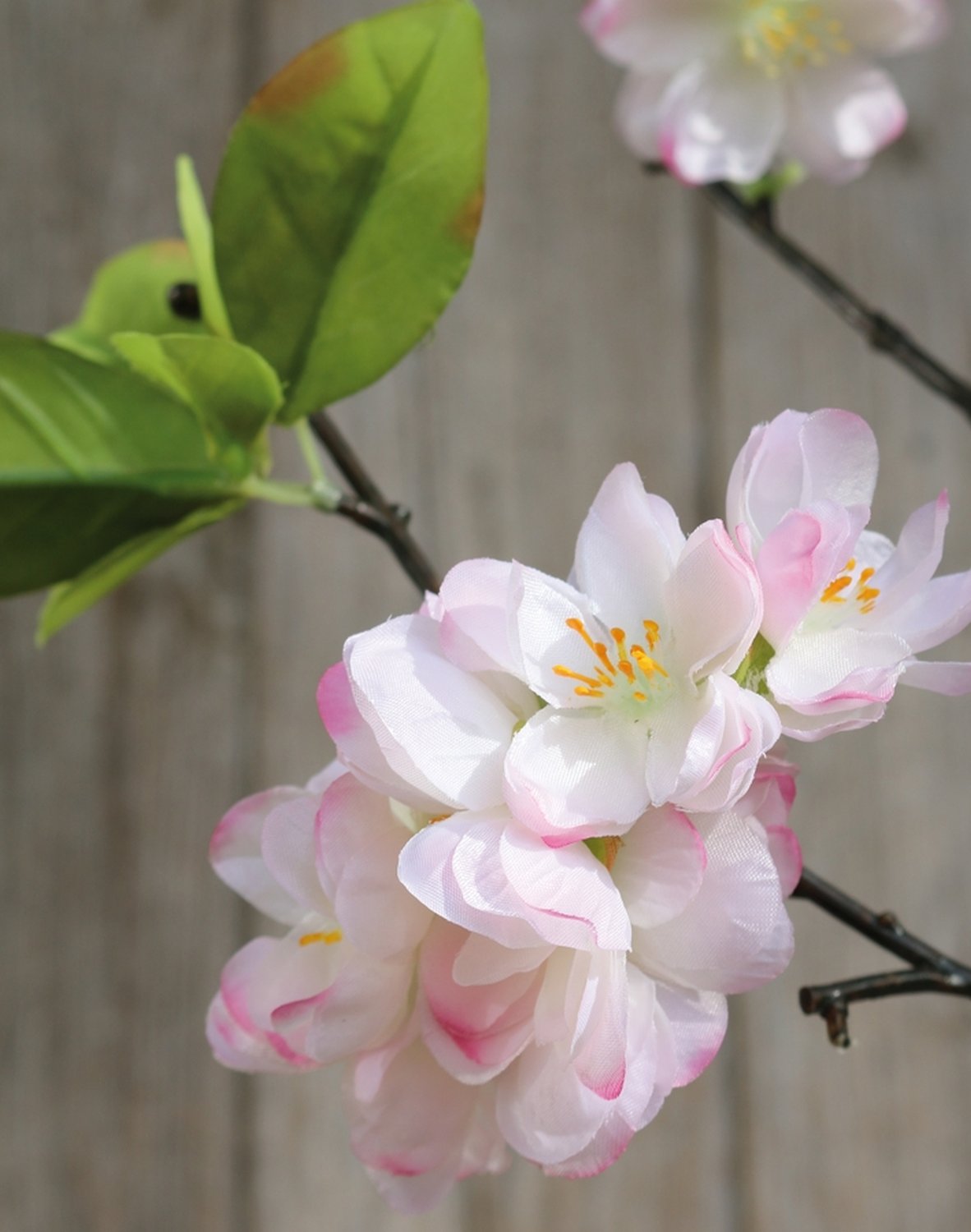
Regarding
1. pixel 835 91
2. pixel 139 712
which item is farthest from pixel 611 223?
pixel 139 712

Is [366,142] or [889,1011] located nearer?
[366,142]

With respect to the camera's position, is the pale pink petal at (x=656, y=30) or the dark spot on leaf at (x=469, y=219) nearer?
the dark spot on leaf at (x=469, y=219)

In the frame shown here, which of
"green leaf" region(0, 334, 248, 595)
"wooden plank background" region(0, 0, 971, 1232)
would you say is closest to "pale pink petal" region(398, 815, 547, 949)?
"green leaf" region(0, 334, 248, 595)

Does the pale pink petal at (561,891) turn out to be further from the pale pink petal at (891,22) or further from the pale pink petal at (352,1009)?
the pale pink petal at (891,22)

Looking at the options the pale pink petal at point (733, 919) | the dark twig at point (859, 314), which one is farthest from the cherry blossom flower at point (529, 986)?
the dark twig at point (859, 314)

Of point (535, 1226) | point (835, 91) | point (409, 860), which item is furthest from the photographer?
point (535, 1226)

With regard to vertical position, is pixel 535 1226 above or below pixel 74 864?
below

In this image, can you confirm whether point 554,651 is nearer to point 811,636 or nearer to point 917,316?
point 811,636

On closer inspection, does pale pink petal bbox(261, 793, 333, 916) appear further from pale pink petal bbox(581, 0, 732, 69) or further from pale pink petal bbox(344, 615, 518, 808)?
pale pink petal bbox(581, 0, 732, 69)
